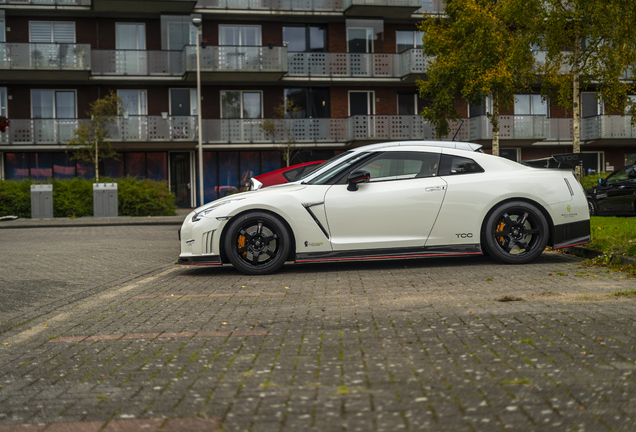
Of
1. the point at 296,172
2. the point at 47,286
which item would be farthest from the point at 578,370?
the point at 296,172

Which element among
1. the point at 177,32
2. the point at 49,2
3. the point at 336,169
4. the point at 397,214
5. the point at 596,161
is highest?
the point at 49,2

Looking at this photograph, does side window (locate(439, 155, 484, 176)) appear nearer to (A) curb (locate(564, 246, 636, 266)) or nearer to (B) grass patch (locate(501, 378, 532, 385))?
(A) curb (locate(564, 246, 636, 266))

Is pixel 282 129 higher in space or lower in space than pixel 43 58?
lower

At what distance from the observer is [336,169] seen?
831 cm

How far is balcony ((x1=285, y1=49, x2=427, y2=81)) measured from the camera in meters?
32.5

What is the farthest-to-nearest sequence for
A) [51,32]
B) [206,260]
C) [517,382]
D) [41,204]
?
[51,32]
[41,204]
[206,260]
[517,382]

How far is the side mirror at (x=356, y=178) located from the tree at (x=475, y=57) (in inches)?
460

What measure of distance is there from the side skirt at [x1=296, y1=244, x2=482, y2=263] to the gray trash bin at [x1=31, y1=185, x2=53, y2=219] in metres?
18.6

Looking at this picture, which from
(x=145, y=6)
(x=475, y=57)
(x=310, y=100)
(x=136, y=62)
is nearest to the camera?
(x=475, y=57)

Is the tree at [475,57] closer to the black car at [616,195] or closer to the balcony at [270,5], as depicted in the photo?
the black car at [616,195]

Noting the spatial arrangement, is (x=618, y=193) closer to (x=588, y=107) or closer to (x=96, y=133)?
(x=588, y=107)

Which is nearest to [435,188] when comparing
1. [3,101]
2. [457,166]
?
[457,166]

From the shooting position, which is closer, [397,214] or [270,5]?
[397,214]

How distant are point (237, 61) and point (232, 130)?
3.10 m
